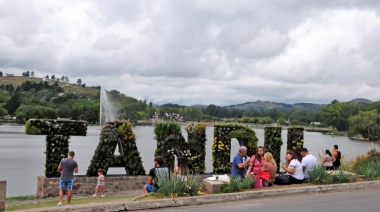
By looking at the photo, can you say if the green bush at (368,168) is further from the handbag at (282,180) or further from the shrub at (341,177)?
the handbag at (282,180)

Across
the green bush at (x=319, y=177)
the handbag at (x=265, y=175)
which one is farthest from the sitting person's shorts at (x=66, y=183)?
the green bush at (x=319, y=177)

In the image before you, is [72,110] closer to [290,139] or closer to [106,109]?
[106,109]

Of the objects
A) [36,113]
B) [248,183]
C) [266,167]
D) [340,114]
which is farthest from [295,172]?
[340,114]

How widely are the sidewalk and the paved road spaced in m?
0.26

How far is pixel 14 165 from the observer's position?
135ft

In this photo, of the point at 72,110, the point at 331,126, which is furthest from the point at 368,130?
the point at 72,110

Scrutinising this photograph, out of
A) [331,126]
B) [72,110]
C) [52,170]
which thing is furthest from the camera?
[331,126]

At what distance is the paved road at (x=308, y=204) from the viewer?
11.0 m

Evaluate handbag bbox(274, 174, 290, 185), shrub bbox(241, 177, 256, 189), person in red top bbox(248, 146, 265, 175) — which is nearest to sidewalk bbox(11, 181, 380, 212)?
shrub bbox(241, 177, 256, 189)

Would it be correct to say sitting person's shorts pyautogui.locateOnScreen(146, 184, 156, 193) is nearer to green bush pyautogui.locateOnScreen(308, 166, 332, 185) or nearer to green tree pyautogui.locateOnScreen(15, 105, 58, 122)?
green bush pyautogui.locateOnScreen(308, 166, 332, 185)

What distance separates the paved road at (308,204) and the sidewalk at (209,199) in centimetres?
26

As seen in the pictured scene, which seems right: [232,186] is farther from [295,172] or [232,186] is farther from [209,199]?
[295,172]

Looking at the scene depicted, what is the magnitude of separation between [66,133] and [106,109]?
1350cm

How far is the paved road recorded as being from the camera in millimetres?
11023
